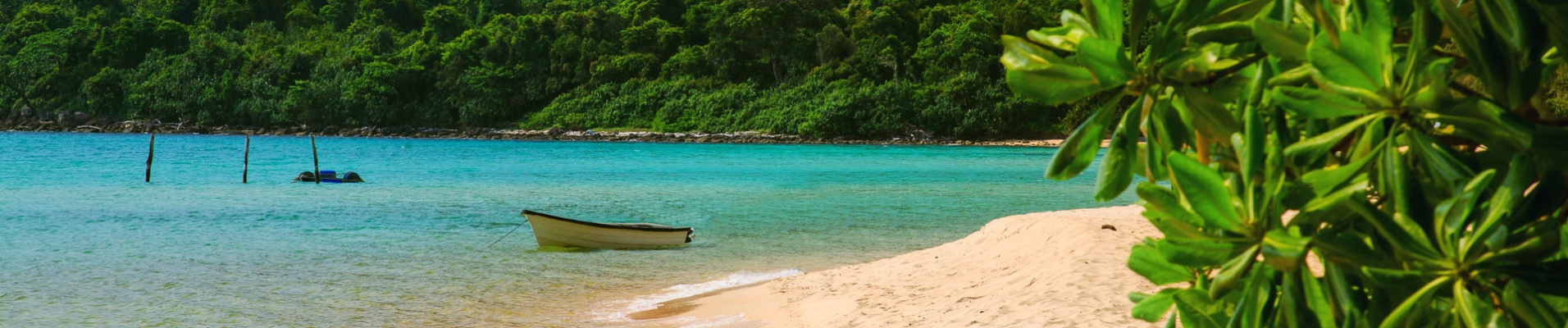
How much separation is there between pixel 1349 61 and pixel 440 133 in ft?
251

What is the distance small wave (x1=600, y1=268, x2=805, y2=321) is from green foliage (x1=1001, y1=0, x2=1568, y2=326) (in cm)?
680

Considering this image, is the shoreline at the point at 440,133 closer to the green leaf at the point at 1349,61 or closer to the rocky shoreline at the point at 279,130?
the rocky shoreline at the point at 279,130

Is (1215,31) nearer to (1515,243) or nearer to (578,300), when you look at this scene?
(1515,243)

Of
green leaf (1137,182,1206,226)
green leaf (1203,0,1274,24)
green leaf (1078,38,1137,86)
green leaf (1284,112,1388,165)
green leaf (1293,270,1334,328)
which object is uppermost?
green leaf (1203,0,1274,24)

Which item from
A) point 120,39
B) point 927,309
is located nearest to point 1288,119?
point 927,309

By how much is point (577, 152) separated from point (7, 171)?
889 inches

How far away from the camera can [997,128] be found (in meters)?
59.5

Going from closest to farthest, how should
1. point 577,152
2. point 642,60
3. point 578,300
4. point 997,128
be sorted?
point 578,300, point 577,152, point 997,128, point 642,60

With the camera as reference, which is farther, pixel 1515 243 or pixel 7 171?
pixel 7 171

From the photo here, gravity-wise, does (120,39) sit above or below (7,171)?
above

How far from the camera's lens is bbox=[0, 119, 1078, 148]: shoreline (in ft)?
199

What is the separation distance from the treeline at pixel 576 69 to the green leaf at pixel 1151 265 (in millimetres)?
57276

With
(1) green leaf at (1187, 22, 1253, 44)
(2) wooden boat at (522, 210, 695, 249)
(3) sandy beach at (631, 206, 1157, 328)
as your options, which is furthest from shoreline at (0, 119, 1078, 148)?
(1) green leaf at (1187, 22, 1253, 44)

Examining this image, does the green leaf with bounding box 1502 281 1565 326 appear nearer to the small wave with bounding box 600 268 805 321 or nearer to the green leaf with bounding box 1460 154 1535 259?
the green leaf with bounding box 1460 154 1535 259
